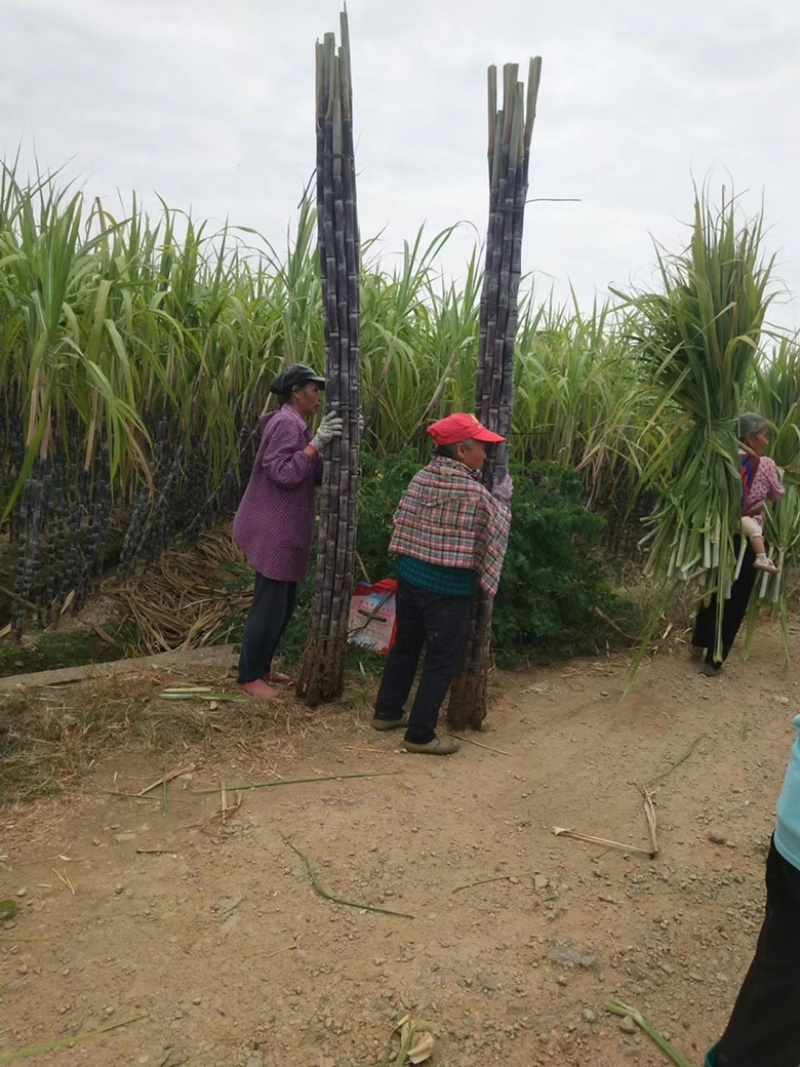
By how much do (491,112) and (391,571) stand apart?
7.10ft

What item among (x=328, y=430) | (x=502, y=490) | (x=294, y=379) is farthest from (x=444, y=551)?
(x=294, y=379)

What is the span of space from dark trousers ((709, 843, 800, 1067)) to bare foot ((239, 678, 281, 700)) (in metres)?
2.34

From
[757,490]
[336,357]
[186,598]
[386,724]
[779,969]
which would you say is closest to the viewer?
[779,969]

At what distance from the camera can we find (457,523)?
3184 mm

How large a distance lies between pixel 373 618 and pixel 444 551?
99 cm

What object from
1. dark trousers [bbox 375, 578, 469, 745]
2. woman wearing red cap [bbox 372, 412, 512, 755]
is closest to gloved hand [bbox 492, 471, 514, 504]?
woman wearing red cap [bbox 372, 412, 512, 755]

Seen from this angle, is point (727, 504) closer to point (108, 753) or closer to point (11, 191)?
point (108, 753)

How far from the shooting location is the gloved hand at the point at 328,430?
338 centimetres

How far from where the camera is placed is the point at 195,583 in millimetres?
4895

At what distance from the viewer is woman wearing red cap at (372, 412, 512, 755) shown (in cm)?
319

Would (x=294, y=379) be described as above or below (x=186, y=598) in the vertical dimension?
above

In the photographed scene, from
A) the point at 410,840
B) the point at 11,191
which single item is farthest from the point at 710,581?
the point at 11,191

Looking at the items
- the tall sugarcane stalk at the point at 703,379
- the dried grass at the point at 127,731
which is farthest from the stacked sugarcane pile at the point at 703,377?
the dried grass at the point at 127,731

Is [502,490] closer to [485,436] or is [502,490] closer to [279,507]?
[485,436]
